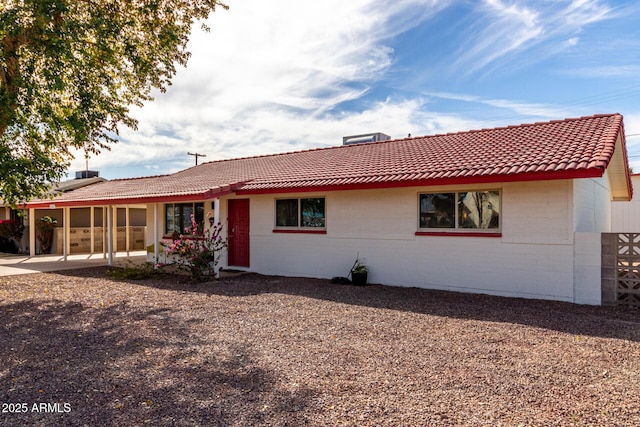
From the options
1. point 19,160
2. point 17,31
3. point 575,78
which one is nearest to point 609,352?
point 17,31

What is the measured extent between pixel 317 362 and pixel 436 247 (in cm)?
563

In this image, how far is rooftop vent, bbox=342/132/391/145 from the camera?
58.6ft

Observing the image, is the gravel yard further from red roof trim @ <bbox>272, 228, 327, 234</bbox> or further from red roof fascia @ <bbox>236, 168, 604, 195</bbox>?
red roof trim @ <bbox>272, 228, 327, 234</bbox>

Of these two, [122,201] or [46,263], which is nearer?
[122,201]

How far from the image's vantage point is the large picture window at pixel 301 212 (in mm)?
11734

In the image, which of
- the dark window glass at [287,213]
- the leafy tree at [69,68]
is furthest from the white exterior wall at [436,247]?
the leafy tree at [69,68]

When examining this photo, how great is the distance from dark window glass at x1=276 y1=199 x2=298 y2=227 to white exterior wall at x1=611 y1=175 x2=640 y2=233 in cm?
1657

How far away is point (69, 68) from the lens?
969cm

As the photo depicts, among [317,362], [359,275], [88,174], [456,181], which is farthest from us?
[88,174]

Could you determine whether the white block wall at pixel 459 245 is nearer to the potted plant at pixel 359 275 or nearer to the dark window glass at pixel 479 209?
the dark window glass at pixel 479 209

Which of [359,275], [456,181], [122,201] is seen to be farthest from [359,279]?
[122,201]

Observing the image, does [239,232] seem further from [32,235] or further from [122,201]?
[32,235]

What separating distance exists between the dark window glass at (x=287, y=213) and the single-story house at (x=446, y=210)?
3 cm

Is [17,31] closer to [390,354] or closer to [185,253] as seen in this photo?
[185,253]
